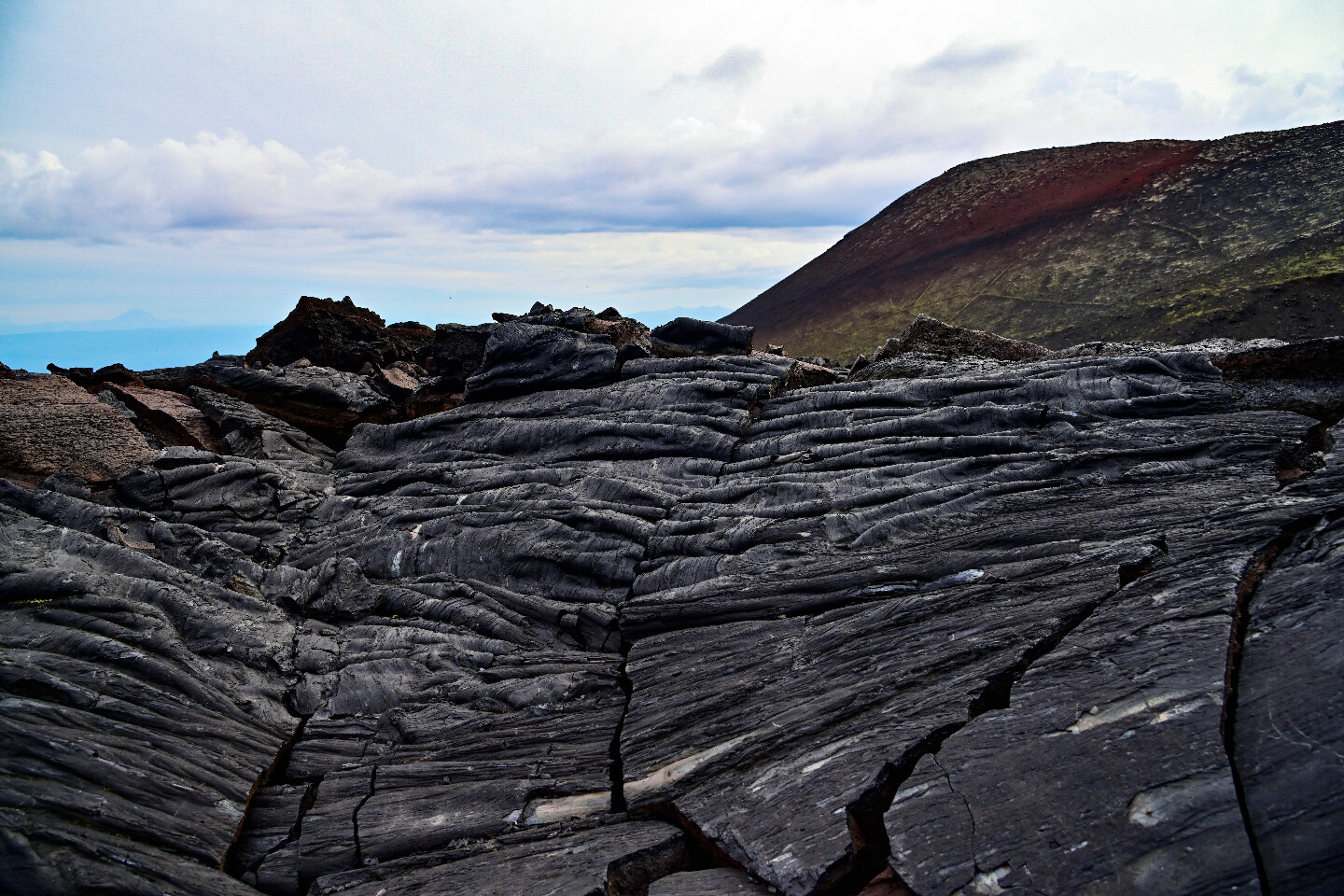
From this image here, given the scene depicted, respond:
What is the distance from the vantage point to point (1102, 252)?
57.1 meters

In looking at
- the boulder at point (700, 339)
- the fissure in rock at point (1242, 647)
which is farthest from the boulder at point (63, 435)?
the fissure in rock at point (1242, 647)

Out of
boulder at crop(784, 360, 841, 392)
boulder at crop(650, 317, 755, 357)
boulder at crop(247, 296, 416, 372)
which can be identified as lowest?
boulder at crop(784, 360, 841, 392)

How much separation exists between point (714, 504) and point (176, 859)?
43.6ft

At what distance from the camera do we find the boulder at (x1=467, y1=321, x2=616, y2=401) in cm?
2822

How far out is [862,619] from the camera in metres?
14.5

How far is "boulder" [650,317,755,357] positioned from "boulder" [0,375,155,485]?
19.0 m

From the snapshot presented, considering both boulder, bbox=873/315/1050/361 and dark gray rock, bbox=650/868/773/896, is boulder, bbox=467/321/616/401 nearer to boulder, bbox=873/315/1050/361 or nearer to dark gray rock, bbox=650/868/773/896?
boulder, bbox=873/315/1050/361

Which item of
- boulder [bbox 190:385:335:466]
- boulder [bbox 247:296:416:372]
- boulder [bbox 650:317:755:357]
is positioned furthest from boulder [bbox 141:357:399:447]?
boulder [bbox 650:317:755:357]

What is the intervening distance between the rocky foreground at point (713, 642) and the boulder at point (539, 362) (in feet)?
5.43

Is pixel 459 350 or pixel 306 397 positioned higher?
pixel 459 350

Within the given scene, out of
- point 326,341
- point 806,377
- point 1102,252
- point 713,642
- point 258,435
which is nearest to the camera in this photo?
point 713,642

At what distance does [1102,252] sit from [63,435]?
6398cm

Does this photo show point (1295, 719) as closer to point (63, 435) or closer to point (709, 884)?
point (709, 884)

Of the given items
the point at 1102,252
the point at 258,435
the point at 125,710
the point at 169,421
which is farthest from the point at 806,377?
the point at 1102,252
